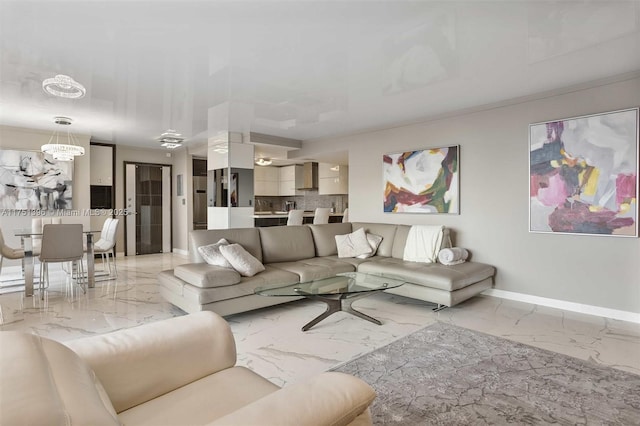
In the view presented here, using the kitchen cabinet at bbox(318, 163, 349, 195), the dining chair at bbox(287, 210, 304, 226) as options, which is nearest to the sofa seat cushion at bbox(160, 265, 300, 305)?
the dining chair at bbox(287, 210, 304, 226)

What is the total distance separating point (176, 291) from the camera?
3.69 metres

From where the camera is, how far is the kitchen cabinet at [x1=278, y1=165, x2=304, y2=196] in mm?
9391

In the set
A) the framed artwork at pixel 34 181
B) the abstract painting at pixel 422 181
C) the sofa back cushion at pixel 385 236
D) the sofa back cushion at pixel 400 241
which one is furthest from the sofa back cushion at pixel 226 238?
the framed artwork at pixel 34 181

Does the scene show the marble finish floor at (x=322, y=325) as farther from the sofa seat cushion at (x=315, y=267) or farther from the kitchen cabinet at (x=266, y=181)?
the kitchen cabinet at (x=266, y=181)

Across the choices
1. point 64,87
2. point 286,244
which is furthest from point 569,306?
point 64,87

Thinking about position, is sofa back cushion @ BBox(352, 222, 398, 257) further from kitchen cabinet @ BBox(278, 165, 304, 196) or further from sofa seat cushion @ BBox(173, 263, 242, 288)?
kitchen cabinet @ BBox(278, 165, 304, 196)

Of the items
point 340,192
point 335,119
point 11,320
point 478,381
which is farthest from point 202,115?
point 478,381

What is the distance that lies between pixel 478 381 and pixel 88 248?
5289mm

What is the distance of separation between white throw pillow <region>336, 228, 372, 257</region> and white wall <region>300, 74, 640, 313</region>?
2.85ft

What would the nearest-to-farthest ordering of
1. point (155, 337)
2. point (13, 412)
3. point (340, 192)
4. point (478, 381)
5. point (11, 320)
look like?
point (13, 412) < point (155, 337) < point (478, 381) < point (11, 320) < point (340, 192)

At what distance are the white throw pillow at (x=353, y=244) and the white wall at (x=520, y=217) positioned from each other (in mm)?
869

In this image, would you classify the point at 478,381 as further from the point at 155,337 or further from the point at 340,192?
the point at 340,192

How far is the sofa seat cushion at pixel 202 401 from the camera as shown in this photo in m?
1.18

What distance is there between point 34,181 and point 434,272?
690cm
